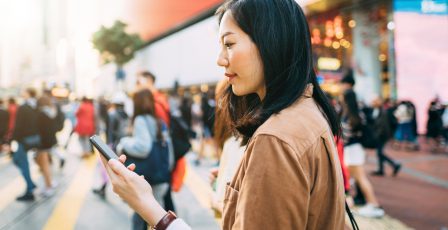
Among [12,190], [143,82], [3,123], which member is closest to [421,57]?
[143,82]

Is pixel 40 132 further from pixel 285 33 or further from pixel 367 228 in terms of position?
pixel 285 33

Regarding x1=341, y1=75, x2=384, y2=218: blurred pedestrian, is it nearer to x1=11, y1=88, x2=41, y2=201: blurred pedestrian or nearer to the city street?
the city street

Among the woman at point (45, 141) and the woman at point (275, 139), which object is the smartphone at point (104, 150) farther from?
the woman at point (45, 141)

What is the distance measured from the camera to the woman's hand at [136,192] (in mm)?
1137

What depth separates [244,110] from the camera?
1510 mm

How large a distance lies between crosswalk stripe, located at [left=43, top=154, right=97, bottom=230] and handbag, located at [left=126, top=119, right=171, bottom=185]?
2.06 metres

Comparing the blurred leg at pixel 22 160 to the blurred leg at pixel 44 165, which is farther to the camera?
the blurred leg at pixel 44 165

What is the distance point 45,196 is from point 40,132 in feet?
3.62

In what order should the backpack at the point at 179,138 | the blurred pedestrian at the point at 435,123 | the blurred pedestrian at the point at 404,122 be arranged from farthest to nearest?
the blurred pedestrian at the point at 404,122, the blurred pedestrian at the point at 435,123, the backpack at the point at 179,138

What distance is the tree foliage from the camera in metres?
43.8

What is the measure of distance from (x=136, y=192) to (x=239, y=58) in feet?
1.60

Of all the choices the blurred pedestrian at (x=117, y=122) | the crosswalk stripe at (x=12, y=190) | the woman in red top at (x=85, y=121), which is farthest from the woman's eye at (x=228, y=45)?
the woman in red top at (x=85, y=121)

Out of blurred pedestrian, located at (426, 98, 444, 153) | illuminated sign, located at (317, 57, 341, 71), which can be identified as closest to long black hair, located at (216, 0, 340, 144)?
blurred pedestrian, located at (426, 98, 444, 153)

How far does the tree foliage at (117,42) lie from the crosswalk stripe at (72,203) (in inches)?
1446
